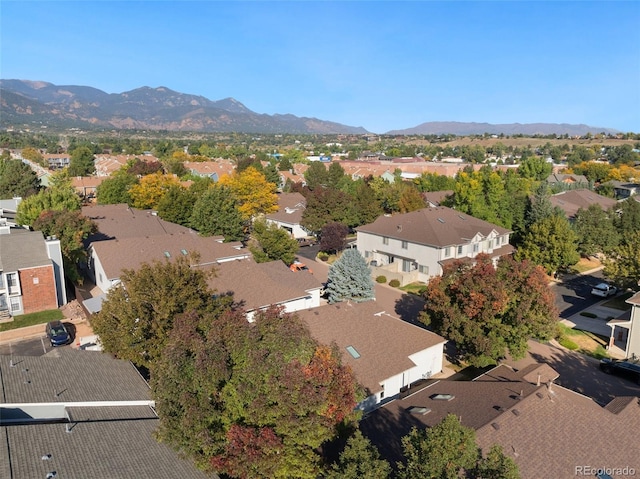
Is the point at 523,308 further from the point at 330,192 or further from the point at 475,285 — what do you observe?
the point at 330,192

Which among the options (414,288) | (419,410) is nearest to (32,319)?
(419,410)

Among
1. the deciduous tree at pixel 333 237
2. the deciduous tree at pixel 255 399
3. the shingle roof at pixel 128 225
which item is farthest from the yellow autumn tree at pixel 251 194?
the deciduous tree at pixel 255 399

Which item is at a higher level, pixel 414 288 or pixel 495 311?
pixel 495 311

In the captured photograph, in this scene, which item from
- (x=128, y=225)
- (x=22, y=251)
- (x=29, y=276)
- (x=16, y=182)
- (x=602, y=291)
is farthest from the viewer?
(x=16, y=182)

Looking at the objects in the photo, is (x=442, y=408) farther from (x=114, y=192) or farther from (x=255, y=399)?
(x=114, y=192)

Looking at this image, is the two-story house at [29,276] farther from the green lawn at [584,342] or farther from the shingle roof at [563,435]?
the green lawn at [584,342]
